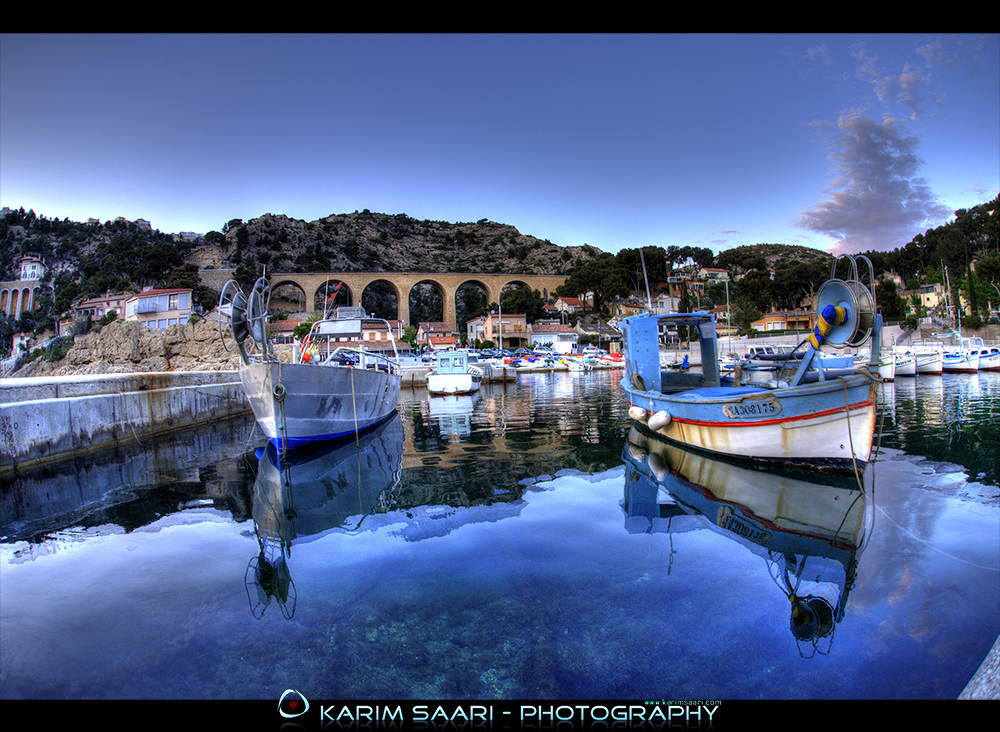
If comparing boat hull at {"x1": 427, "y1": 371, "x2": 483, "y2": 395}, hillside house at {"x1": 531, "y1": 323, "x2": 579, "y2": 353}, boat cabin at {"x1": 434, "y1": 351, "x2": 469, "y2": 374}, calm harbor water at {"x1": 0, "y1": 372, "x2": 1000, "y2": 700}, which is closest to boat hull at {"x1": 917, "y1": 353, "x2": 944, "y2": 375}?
calm harbor water at {"x1": 0, "y1": 372, "x2": 1000, "y2": 700}

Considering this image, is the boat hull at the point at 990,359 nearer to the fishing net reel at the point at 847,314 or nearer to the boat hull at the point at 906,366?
the boat hull at the point at 906,366

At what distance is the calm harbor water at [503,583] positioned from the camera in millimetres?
2652

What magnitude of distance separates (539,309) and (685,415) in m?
59.5

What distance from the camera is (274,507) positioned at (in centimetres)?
597

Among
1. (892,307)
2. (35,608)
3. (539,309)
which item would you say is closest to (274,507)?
(35,608)

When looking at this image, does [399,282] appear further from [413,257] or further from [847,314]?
[847,314]

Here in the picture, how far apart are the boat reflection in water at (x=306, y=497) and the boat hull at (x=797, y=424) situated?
16.1ft

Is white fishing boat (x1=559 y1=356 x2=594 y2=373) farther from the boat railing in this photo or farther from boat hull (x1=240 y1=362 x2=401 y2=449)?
boat hull (x1=240 y1=362 x2=401 y2=449)

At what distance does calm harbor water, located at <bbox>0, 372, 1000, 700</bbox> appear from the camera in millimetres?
2652

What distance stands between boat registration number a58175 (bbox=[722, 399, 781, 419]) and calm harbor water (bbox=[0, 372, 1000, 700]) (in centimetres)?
81

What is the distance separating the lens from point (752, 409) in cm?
691
